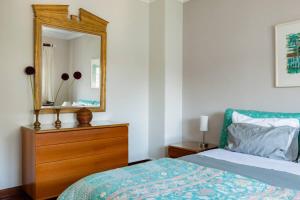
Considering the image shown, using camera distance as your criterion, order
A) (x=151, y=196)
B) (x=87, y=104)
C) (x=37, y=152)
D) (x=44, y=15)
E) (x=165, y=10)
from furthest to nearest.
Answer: (x=165, y=10), (x=87, y=104), (x=44, y=15), (x=37, y=152), (x=151, y=196)

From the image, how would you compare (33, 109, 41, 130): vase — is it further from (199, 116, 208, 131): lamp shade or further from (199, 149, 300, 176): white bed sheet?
(199, 116, 208, 131): lamp shade

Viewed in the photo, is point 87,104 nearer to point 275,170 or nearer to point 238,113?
point 238,113

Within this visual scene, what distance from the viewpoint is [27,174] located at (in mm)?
2707

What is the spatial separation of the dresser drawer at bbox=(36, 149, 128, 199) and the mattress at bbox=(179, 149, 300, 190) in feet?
4.13

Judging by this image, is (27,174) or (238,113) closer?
(27,174)

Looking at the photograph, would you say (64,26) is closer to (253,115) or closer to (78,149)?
(78,149)

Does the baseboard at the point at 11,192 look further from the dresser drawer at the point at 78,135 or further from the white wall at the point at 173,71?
the white wall at the point at 173,71

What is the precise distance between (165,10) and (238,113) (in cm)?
198

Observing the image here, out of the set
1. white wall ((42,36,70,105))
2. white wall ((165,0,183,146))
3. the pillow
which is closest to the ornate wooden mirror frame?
white wall ((42,36,70,105))

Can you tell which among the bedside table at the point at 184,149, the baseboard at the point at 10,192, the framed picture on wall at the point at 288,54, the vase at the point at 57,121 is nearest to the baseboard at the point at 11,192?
the baseboard at the point at 10,192

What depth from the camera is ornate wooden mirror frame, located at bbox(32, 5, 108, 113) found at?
290 centimetres

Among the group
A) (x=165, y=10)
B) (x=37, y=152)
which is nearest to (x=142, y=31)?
(x=165, y=10)

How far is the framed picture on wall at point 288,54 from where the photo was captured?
107 inches

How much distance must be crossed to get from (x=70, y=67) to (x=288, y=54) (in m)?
2.70
